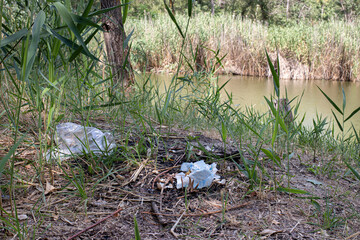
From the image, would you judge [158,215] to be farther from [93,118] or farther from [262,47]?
[262,47]

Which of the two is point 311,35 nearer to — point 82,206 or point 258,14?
point 82,206

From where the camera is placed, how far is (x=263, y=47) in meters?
8.36

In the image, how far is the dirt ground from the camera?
1056mm

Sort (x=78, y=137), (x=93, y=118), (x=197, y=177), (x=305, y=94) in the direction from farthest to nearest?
(x=305, y=94) < (x=93, y=118) < (x=78, y=137) < (x=197, y=177)

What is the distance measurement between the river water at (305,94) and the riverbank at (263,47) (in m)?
0.55

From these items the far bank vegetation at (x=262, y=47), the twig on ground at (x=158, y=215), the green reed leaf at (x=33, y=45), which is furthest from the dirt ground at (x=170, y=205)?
the far bank vegetation at (x=262, y=47)

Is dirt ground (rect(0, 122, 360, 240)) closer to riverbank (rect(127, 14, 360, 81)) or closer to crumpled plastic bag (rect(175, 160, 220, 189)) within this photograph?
crumpled plastic bag (rect(175, 160, 220, 189))

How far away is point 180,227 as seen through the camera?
1086 millimetres

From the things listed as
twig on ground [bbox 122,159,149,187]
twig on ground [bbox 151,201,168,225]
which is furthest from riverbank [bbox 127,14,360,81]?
twig on ground [bbox 151,201,168,225]

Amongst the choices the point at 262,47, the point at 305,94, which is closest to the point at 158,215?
the point at 305,94

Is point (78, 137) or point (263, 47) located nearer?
point (78, 137)

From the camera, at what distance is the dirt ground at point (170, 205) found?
41.6 inches

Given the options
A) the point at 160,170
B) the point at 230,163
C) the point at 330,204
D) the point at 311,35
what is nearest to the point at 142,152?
the point at 160,170

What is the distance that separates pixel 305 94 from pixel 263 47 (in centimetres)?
275
